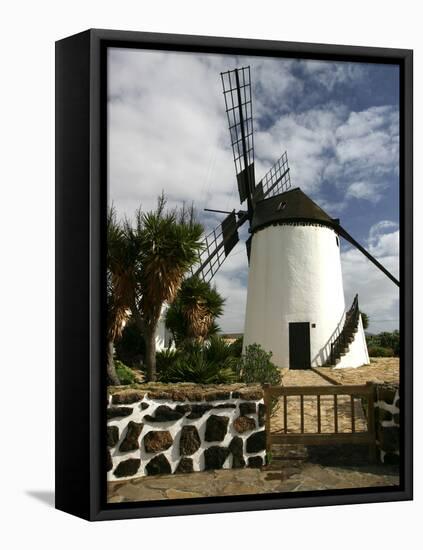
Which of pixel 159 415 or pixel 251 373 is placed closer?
pixel 159 415

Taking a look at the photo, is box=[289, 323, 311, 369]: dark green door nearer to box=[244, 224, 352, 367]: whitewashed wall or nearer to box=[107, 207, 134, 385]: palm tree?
box=[244, 224, 352, 367]: whitewashed wall

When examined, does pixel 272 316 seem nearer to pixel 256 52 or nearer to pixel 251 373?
pixel 251 373

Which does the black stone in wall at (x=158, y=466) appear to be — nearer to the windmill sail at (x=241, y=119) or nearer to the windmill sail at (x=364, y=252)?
the windmill sail at (x=241, y=119)

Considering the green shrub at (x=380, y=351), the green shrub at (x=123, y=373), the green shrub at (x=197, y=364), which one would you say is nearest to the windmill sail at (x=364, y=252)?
the green shrub at (x=380, y=351)

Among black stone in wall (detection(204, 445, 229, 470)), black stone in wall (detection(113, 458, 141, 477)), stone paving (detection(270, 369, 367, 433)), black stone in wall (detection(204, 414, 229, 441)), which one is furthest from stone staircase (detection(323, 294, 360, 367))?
black stone in wall (detection(113, 458, 141, 477))

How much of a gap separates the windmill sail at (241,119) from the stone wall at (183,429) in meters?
1.95

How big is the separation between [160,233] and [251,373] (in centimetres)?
161

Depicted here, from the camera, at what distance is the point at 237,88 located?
9.46 m

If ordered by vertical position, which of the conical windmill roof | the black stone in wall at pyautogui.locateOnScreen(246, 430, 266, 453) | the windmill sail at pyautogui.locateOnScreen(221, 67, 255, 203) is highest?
the windmill sail at pyautogui.locateOnScreen(221, 67, 255, 203)

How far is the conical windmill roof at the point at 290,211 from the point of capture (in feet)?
33.7

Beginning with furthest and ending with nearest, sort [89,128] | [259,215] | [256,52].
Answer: [259,215]
[256,52]
[89,128]

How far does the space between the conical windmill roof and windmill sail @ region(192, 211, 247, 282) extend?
497mm

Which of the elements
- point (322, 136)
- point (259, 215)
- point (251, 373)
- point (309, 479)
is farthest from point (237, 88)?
point (309, 479)

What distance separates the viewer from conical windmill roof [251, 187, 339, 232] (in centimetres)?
1027
